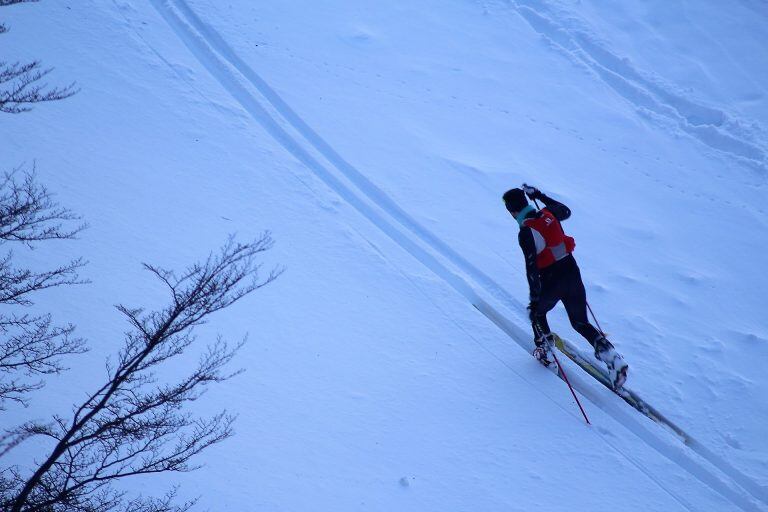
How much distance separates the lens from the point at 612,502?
5020 mm

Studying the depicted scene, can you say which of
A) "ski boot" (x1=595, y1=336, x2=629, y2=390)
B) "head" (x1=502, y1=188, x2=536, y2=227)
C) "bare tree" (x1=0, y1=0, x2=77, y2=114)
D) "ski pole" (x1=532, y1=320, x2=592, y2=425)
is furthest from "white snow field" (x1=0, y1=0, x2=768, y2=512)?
"head" (x1=502, y1=188, x2=536, y2=227)

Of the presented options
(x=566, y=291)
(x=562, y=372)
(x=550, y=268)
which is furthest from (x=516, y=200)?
(x=562, y=372)

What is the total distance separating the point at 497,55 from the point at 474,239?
524 centimetres

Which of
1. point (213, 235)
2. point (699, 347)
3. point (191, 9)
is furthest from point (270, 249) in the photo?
point (191, 9)

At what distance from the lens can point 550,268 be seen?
17.4ft

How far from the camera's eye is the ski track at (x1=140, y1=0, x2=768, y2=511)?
529 centimetres

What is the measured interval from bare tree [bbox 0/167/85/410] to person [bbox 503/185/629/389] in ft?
13.7

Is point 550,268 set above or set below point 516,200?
below

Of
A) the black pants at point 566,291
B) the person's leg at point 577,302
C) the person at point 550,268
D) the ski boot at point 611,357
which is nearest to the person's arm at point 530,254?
the person at point 550,268

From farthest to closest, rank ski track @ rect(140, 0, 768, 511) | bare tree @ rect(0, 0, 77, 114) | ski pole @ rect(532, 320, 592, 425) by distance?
ski pole @ rect(532, 320, 592, 425), ski track @ rect(140, 0, 768, 511), bare tree @ rect(0, 0, 77, 114)

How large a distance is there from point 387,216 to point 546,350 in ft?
10.1

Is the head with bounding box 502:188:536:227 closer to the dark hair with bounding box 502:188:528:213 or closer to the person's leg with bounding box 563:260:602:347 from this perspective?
the dark hair with bounding box 502:188:528:213

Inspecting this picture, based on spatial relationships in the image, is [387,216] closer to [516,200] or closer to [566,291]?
[516,200]

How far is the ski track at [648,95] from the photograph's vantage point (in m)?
9.12
